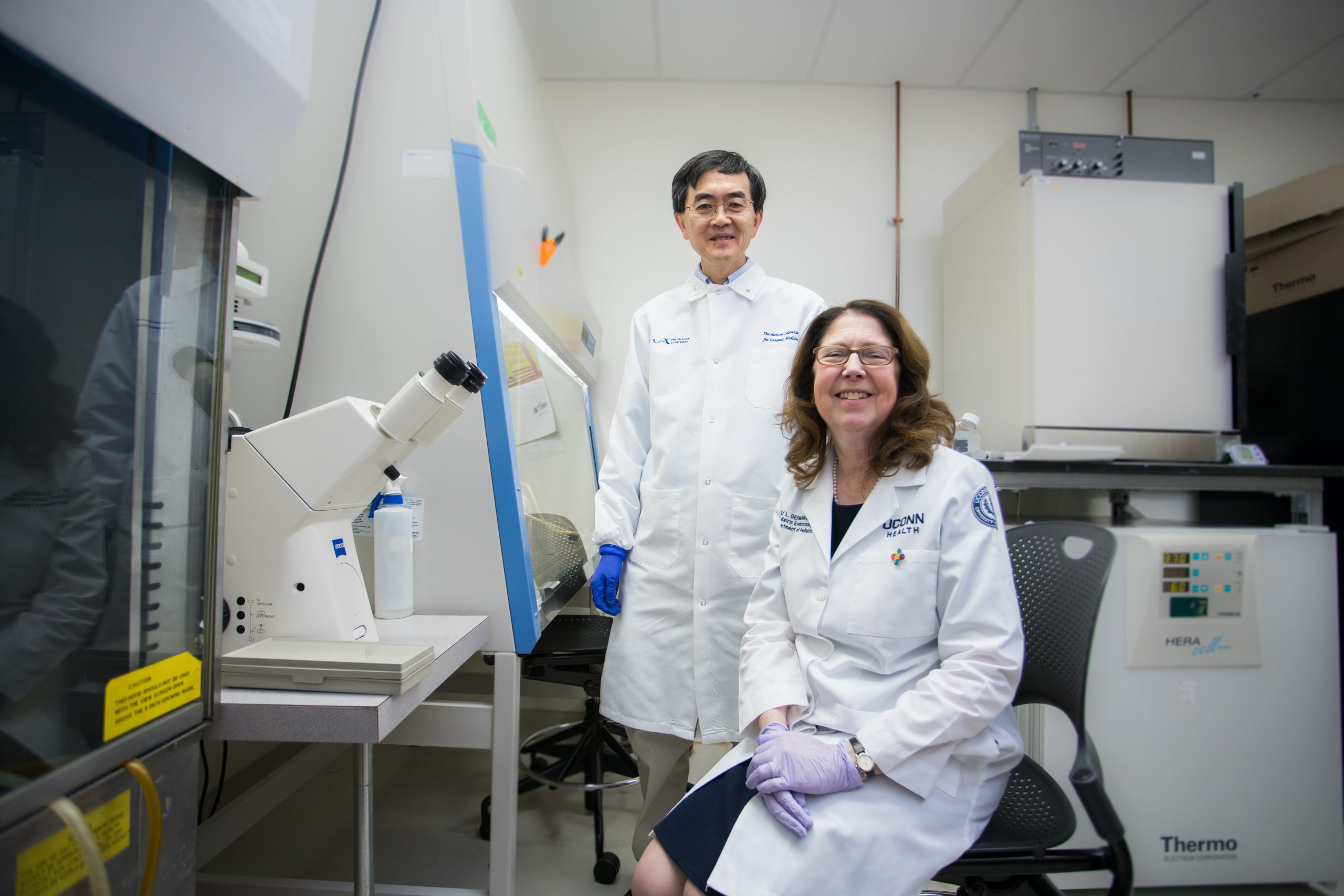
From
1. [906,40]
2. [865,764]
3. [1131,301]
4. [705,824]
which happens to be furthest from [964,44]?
[705,824]

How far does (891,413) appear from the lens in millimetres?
1111

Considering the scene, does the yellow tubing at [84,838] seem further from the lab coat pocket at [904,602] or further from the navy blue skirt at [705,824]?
the lab coat pocket at [904,602]

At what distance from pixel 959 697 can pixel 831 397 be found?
51 centimetres

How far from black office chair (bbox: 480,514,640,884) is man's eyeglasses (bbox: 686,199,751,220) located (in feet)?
2.64

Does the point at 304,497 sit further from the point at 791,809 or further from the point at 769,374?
the point at 769,374

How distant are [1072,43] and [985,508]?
2.48m

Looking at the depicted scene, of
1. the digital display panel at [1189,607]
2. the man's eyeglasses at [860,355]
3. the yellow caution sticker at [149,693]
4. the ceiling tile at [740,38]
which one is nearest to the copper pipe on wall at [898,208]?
the ceiling tile at [740,38]

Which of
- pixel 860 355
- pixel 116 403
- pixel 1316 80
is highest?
pixel 1316 80

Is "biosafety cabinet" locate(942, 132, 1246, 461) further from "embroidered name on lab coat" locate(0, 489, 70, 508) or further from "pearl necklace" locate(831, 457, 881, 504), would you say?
"embroidered name on lab coat" locate(0, 489, 70, 508)

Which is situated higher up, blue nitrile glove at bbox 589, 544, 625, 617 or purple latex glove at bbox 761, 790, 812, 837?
blue nitrile glove at bbox 589, 544, 625, 617

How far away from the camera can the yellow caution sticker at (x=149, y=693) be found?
626 millimetres

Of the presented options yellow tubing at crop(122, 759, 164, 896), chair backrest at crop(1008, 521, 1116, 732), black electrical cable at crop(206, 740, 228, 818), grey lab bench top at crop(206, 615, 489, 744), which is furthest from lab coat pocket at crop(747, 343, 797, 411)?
black electrical cable at crop(206, 740, 228, 818)

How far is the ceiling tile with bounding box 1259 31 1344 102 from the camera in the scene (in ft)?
8.31

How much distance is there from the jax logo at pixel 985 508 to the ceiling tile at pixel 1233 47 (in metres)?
2.53
